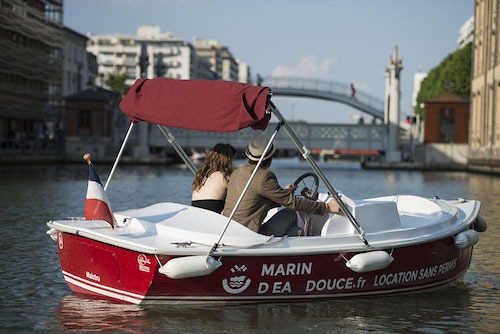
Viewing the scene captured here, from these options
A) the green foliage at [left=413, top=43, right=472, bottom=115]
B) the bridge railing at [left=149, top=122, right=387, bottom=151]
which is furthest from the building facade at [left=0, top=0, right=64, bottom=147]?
the green foliage at [left=413, top=43, right=472, bottom=115]

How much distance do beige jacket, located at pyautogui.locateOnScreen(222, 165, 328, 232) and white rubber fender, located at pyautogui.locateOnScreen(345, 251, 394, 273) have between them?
28.9 inches

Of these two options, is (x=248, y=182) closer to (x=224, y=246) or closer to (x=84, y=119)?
(x=224, y=246)

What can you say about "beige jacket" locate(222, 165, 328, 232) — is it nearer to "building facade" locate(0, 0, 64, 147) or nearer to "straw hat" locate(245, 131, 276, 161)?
"straw hat" locate(245, 131, 276, 161)

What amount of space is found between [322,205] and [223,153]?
154 cm

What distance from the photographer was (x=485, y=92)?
261ft

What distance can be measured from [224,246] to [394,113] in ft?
296

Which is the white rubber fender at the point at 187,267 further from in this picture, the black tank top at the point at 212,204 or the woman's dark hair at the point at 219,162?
the woman's dark hair at the point at 219,162

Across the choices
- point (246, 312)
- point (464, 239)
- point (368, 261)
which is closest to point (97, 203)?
point (246, 312)

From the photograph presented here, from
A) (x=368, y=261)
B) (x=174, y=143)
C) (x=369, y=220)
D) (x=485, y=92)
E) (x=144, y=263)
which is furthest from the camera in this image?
(x=485, y=92)

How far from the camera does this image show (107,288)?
11.4 meters

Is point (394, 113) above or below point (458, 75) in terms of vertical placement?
below

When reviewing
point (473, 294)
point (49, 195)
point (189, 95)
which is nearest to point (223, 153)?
point (189, 95)

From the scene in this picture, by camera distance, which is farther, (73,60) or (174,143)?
(73,60)

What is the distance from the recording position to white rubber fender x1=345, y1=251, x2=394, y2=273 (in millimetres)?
11508
